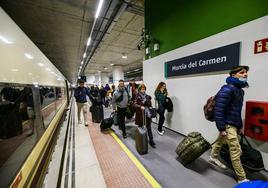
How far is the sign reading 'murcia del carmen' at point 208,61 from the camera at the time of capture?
2.37m

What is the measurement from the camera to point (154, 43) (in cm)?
463

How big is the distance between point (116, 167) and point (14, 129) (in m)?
1.58

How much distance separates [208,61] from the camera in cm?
279

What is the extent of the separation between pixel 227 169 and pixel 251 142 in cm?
60

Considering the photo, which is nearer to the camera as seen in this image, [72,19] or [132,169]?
[132,169]

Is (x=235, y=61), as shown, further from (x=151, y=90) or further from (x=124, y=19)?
(x=124, y=19)

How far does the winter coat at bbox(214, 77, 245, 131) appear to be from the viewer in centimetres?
180

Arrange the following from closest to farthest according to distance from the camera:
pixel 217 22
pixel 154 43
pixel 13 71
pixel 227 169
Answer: pixel 13 71 < pixel 227 169 < pixel 217 22 < pixel 154 43

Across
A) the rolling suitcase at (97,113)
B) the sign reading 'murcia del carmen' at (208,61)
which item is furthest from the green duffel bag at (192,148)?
the rolling suitcase at (97,113)

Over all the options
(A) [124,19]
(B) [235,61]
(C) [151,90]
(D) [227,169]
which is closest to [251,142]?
(D) [227,169]

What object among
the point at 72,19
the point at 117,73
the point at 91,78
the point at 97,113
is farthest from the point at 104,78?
the point at 97,113

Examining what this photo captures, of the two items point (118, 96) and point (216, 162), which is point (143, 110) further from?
point (216, 162)

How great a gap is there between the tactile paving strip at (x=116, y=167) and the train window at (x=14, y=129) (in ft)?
3.84

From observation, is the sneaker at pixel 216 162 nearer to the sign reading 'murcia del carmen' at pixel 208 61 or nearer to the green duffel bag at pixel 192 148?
the green duffel bag at pixel 192 148
